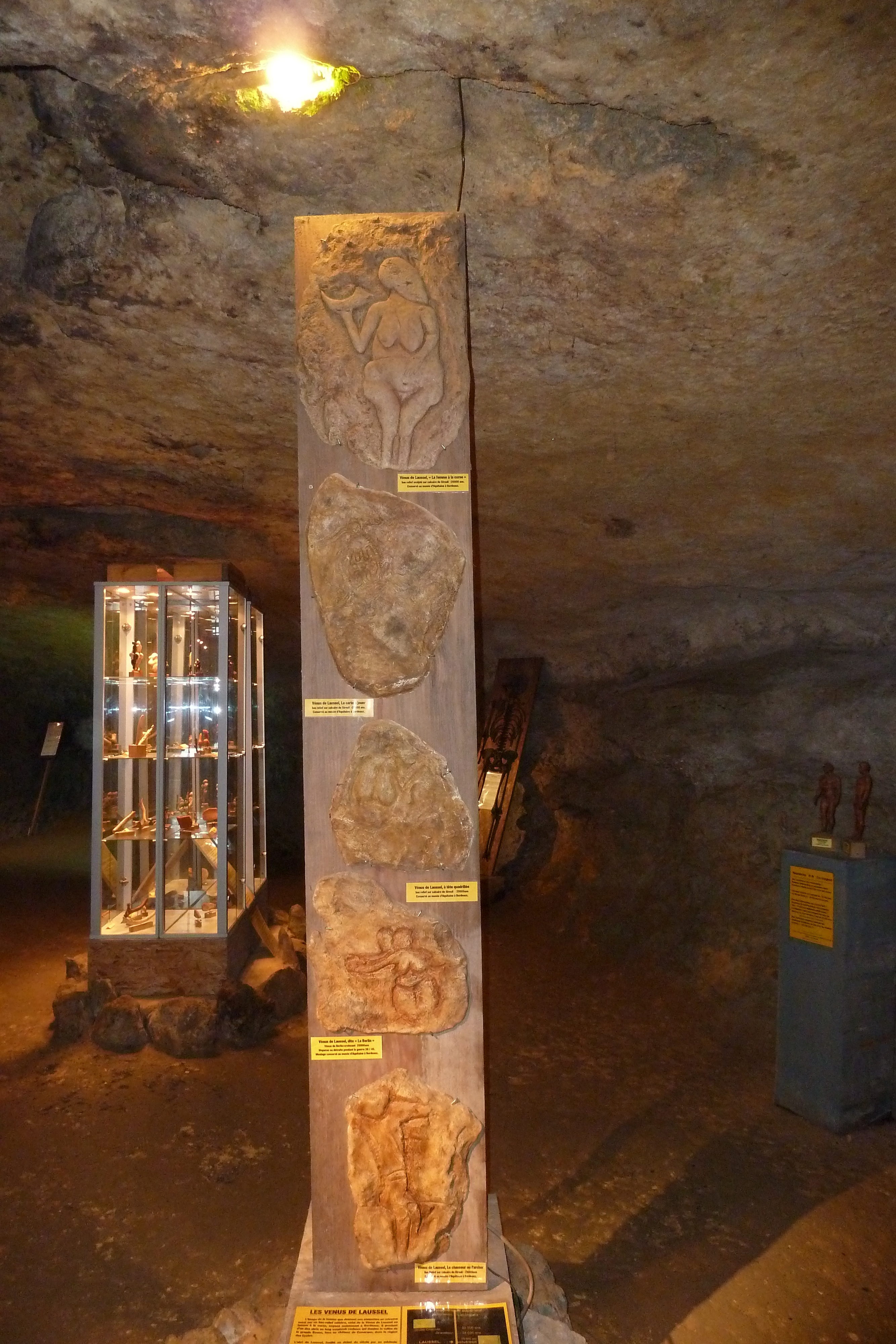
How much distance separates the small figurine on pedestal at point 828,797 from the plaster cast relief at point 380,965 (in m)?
2.57

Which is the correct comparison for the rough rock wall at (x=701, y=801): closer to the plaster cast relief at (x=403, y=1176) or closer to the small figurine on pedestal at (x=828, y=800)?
the small figurine on pedestal at (x=828, y=800)

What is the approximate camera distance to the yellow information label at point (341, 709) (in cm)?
205

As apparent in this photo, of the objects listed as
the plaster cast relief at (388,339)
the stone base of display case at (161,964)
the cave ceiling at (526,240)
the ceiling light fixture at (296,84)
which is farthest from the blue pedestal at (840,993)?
the ceiling light fixture at (296,84)

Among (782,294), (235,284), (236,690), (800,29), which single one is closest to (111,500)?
(236,690)

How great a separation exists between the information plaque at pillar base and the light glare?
2812 mm

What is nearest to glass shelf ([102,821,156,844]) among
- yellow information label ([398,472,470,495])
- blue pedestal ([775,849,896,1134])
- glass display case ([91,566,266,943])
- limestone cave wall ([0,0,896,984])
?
glass display case ([91,566,266,943])

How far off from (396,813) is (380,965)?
386mm

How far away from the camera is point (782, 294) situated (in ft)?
8.16

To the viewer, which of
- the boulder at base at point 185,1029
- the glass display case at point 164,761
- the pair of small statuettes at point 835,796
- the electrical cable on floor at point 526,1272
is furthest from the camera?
the glass display case at point 164,761

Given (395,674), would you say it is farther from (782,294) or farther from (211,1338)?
(211,1338)

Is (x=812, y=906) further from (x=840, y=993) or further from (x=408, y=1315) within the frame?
(x=408, y=1315)

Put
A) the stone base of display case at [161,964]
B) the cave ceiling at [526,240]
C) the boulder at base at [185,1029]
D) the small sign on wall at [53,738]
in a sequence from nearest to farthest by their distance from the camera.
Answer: the cave ceiling at [526,240] → the boulder at base at [185,1029] → the stone base of display case at [161,964] → the small sign on wall at [53,738]

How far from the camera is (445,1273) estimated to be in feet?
6.70

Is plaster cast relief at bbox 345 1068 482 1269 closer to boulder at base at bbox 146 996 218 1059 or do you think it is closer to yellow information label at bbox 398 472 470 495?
yellow information label at bbox 398 472 470 495
